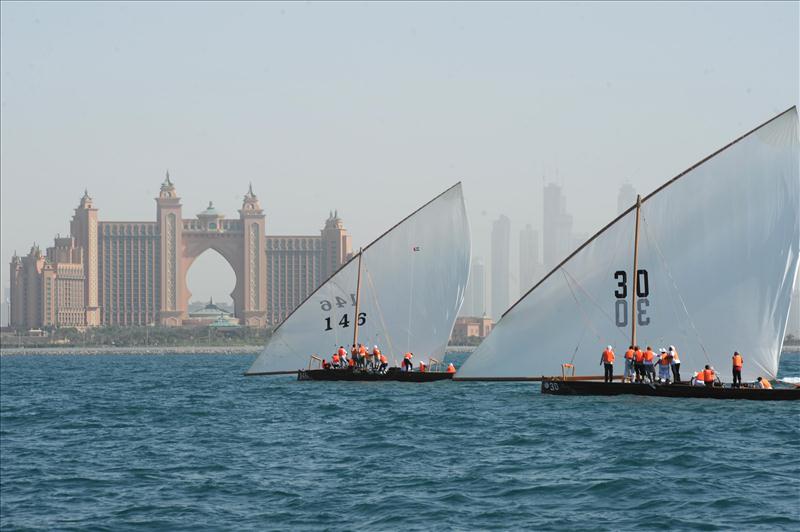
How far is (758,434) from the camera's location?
40.7 metres

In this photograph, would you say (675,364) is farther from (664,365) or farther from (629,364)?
(629,364)

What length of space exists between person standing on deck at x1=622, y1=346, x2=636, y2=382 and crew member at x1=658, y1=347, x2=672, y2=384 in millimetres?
1074

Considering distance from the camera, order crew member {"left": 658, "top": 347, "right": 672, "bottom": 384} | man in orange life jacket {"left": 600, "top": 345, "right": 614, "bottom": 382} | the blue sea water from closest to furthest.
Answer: the blue sea water
crew member {"left": 658, "top": 347, "right": 672, "bottom": 384}
man in orange life jacket {"left": 600, "top": 345, "right": 614, "bottom": 382}

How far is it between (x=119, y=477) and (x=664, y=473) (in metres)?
13.1

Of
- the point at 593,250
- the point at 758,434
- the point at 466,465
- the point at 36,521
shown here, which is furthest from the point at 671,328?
the point at 36,521

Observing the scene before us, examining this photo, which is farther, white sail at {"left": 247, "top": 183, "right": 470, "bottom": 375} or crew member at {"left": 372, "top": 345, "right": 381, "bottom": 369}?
crew member at {"left": 372, "top": 345, "right": 381, "bottom": 369}

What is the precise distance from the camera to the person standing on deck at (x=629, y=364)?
2055 inches

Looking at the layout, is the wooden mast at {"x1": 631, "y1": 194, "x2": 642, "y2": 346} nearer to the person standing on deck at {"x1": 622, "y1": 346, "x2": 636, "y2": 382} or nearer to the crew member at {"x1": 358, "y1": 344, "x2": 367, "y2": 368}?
the person standing on deck at {"x1": 622, "y1": 346, "x2": 636, "y2": 382}

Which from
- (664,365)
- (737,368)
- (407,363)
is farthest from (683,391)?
(407,363)

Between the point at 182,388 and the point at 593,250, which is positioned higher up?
the point at 593,250

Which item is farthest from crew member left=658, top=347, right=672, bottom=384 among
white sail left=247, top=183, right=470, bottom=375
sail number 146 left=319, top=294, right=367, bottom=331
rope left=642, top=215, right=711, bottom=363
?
sail number 146 left=319, top=294, right=367, bottom=331

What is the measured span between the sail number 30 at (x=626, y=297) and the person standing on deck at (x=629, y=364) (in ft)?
4.04

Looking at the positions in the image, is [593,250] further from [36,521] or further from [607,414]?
[36,521]

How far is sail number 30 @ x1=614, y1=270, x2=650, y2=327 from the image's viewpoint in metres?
52.7
